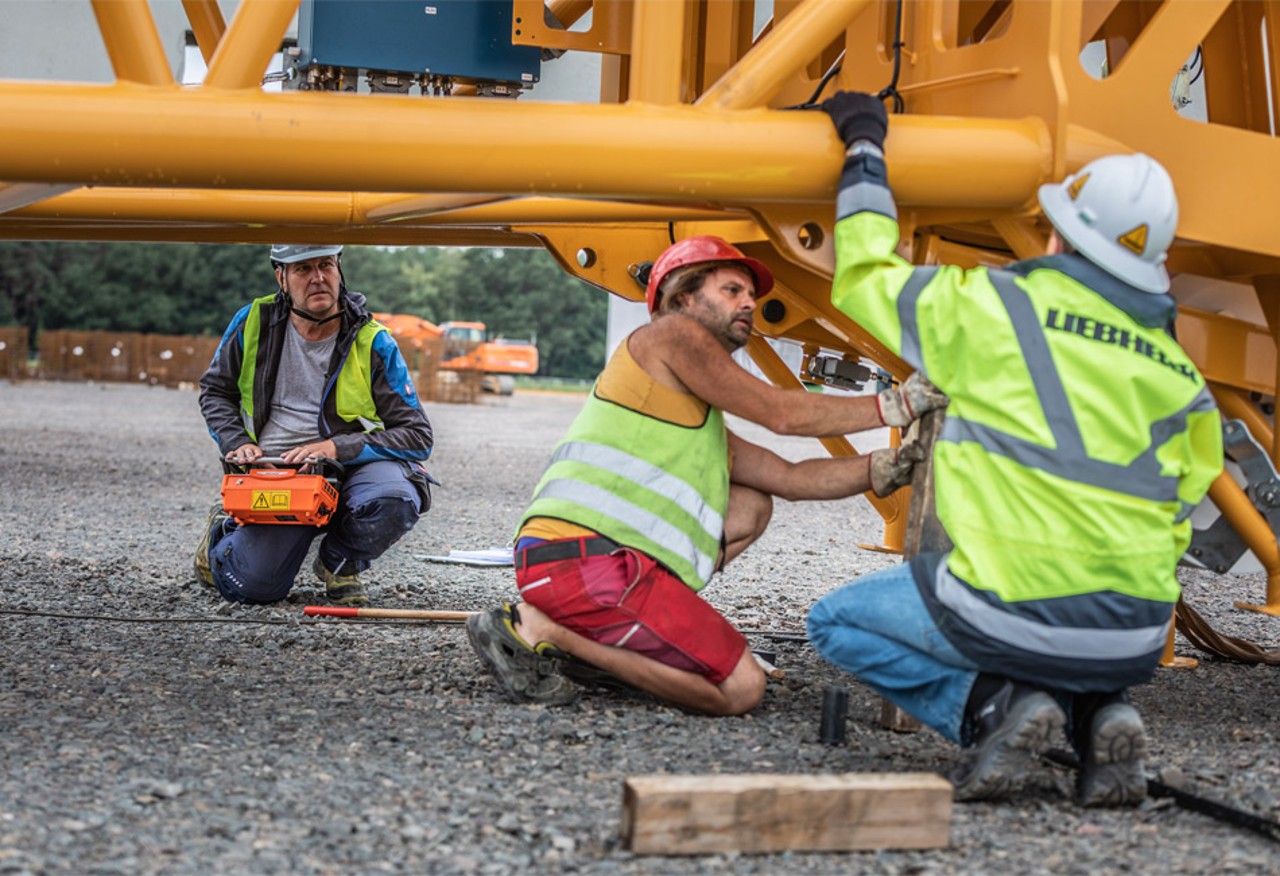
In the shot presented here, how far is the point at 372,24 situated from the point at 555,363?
53701 mm

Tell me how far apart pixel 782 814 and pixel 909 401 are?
1233mm

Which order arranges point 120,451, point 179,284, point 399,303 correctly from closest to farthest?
point 120,451 → point 179,284 → point 399,303

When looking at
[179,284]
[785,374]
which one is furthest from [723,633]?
[179,284]

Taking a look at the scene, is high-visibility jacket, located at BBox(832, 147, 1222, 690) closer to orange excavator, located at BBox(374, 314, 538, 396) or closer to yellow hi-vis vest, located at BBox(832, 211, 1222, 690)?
yellow hi-vis vest, located at BBox(832, 211, 1222, 690)

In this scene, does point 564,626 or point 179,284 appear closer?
point 564,626

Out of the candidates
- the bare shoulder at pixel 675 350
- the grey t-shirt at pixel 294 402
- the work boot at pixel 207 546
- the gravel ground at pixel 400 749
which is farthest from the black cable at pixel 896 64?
the work boot at pixel 207 546

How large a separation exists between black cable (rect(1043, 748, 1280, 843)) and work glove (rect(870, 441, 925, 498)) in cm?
85

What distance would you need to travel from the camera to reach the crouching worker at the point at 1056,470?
305 centimetres

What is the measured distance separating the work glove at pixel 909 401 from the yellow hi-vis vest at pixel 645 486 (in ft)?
1.85

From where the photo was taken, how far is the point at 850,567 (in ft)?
25.5

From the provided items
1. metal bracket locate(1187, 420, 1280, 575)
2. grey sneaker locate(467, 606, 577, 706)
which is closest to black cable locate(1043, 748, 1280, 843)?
metal bracket locate(1187, 420, 1280, 575)

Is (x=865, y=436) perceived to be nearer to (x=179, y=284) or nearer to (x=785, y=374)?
(x=785, y=374)

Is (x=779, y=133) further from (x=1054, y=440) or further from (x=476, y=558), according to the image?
(x=476, y=558)

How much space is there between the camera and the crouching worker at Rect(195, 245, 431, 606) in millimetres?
5562
